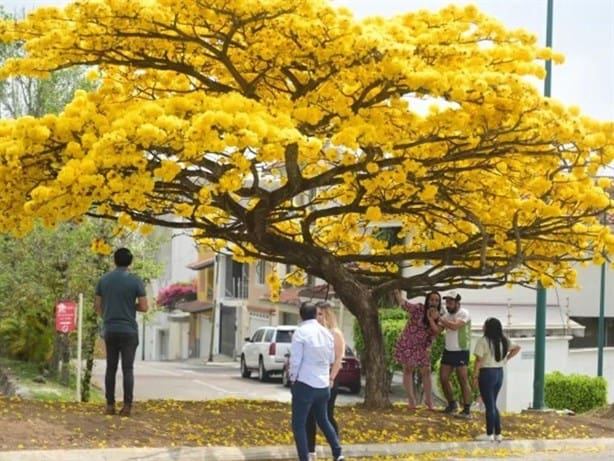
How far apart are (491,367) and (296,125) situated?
3.57m

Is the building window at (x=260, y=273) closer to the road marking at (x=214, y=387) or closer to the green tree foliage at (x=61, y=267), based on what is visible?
the road marking at (x=214, y=387)

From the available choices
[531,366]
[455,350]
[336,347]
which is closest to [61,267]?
[455,350]

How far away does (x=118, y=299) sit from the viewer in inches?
452

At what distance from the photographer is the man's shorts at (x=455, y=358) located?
14.2m

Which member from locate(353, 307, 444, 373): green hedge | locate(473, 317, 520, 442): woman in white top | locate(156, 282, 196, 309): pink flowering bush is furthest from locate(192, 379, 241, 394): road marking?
locate(156, 282, 196, 309): pink flowering bush

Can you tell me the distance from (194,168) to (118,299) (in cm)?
190

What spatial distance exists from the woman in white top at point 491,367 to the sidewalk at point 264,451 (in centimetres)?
25

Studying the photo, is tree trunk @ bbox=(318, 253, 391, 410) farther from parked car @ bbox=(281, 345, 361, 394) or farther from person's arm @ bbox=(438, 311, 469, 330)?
parked car @ bbox=(281, 345, 361, 394)

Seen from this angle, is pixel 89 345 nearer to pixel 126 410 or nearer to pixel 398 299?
pixel 398 299

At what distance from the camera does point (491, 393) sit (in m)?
12.5

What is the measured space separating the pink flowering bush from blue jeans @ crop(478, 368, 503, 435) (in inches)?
2152

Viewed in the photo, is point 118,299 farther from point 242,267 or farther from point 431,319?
point 242,267

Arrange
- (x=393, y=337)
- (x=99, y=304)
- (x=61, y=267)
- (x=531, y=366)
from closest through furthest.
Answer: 1. (x=99, y=304)
2. (x=61, y=267)
3. (x=531, y=366)
4. (x=393, y=337)

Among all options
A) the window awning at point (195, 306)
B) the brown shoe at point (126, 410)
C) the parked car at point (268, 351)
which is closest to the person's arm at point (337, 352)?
the brown shoe at point (126, 410)
